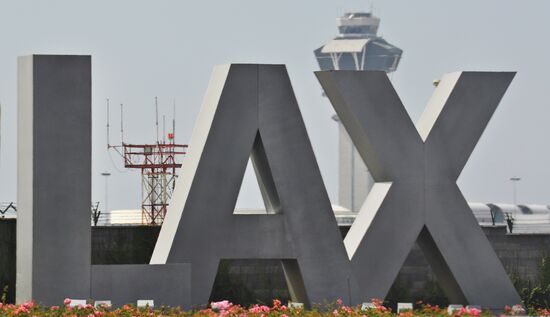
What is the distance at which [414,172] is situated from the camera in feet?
95.7

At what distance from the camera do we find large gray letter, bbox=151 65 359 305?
27.9 metres

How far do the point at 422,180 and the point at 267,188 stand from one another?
2.89 metres

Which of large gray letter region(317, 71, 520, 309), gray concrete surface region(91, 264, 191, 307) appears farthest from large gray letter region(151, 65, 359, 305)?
large gray letter region(317, 71, 520, 309)

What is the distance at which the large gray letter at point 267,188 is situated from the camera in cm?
2788

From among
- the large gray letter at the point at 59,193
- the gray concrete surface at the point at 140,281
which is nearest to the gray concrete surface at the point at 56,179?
the large gray letter at the point at 59,193

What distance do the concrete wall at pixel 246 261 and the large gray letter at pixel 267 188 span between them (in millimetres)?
3684

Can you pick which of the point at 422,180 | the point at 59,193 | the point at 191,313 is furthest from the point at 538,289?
the point at 59,193

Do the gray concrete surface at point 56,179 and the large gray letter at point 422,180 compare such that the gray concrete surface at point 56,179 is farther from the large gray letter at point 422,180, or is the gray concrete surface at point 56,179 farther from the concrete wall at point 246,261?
the large gray letter at point 422,180

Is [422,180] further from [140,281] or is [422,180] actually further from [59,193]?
[59,193]

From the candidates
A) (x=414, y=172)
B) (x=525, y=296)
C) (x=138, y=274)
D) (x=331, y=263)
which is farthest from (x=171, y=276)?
(x=525, y=296)

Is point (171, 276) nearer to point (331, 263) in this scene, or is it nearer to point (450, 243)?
point (331, 263)

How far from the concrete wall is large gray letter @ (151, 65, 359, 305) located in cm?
368

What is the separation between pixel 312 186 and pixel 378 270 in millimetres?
1985

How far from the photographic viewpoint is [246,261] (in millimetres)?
32656
